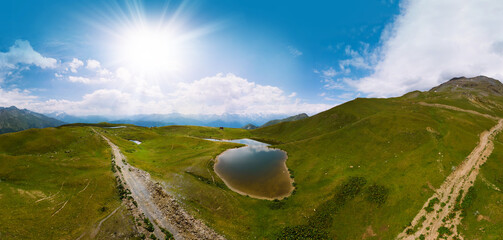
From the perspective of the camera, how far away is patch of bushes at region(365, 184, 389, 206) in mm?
33031

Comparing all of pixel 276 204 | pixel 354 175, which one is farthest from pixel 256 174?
pixel 354 175

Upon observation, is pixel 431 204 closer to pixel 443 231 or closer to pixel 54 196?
pixel 443 231

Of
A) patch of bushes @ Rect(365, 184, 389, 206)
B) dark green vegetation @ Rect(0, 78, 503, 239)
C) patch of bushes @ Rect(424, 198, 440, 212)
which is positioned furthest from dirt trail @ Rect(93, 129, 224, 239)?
patch of bushes @ Rect(424, 198, 440, 212)

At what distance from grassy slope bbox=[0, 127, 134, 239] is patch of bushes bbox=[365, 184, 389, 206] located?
44188mm

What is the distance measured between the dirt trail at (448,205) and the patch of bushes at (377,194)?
17.2ft

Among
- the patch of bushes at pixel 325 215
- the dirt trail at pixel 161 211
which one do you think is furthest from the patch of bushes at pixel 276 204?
the dirt trail at pixel 161 211

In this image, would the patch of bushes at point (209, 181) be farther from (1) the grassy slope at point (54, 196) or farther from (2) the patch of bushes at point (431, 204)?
(2) the patch of bushes at point (431, 204)

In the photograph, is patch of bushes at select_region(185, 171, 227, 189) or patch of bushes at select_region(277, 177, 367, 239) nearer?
patch of bushes at select_region(277, 177, 367, 239)

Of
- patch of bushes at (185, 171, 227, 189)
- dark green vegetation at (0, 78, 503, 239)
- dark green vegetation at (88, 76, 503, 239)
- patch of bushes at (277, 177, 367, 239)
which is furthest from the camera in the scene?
patch of bushes at (185, 171, 227, 189)

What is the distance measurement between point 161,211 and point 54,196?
20.4m

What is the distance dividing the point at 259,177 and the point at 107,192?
1365 inches

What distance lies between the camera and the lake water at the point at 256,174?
40.7 meters

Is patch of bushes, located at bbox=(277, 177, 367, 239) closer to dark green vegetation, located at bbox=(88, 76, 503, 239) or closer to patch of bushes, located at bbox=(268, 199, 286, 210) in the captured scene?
dark green vegetation, located at bbox=(88, 76, 503, 239)

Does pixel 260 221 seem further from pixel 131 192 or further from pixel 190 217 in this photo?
pixel 131 192
